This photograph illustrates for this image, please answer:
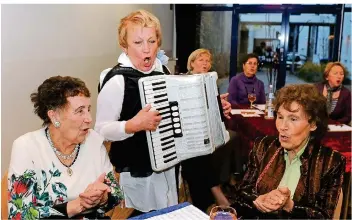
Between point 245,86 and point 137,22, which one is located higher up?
Answer: point 137,22

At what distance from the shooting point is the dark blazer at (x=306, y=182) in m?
1.54

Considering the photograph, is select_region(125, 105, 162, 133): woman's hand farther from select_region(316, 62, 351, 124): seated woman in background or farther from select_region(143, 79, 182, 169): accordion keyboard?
A: select_region(316, 62, 351, 124): seated woman in background

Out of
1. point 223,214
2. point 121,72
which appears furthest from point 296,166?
point 121,72

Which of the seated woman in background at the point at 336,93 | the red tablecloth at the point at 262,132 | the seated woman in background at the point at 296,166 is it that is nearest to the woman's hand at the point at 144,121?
the seated woman in background at the point at 296,166

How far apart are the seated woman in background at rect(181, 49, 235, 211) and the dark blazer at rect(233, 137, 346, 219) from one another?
81 centimetres

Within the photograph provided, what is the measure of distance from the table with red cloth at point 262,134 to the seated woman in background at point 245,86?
6.0 inches

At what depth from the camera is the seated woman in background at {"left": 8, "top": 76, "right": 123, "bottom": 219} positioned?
142 cm

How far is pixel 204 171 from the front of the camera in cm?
264

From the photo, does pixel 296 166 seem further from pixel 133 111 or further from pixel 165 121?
pixel 133 111

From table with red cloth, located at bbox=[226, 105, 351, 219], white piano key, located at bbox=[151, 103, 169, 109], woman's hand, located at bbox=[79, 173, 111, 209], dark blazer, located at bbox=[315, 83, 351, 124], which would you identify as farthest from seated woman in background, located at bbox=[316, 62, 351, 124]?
woman's hand, located at bbox=[79, 173, 111, 209]

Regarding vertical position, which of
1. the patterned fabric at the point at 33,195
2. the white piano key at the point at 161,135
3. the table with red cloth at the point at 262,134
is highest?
the white piano key at the point at 161,135

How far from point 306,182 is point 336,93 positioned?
210 cm

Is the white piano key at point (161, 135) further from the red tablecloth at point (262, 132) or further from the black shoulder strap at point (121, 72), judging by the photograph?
the red tablecloth at point (262, 132)

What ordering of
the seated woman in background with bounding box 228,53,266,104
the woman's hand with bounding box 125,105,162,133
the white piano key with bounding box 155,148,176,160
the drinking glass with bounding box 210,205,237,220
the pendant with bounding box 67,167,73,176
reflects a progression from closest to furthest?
the drinking glass with bounding box 210,205,237,220 → the pendant with bounding box 67,167,73,176 → the woman's hand with bounding box 125,105,162,133 → the white piano key with bounding box 155,148,176,160 → the seated woman in background with bounding box 228,53,266,104
